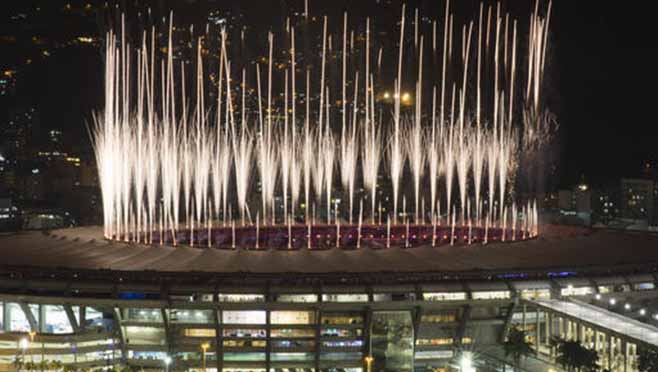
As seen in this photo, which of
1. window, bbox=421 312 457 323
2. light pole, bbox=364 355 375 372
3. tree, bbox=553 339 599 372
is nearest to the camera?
tree, bbox=553 339 599 372

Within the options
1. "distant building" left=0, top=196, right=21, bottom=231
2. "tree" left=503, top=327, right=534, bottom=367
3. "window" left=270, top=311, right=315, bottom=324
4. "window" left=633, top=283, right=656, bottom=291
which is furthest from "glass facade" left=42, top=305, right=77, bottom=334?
"distant building" left=0, top=196, right=21, bottom=231

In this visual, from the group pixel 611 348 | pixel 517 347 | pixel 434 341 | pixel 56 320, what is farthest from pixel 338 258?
pixel 611 348

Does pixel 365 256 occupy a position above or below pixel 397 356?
above

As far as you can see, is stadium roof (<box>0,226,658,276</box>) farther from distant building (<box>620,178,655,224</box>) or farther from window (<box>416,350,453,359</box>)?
distant building (<box>620,178,655,224</box>)

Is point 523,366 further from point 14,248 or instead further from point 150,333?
point 14,248

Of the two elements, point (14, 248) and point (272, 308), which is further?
point (14, 248)

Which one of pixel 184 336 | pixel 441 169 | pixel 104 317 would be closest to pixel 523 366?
pixel 184 336
